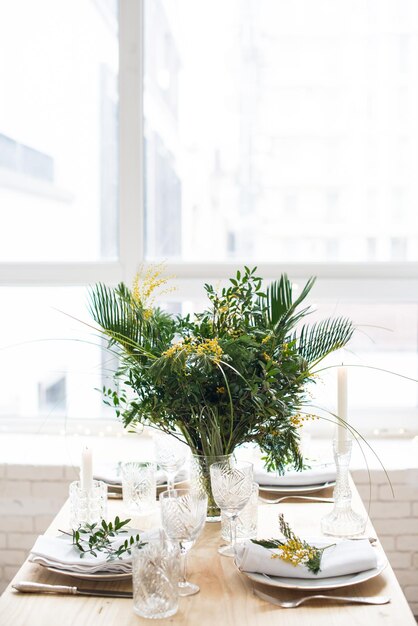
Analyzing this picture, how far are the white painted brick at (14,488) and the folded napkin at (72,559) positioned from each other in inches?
48.1

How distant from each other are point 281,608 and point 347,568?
0.16 m

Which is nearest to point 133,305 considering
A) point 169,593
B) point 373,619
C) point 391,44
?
point 169,593

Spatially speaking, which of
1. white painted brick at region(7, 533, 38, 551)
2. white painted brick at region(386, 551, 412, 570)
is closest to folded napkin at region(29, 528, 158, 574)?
white painted brick at region(7, 533, 38, 551)

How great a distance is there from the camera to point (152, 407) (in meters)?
1.76

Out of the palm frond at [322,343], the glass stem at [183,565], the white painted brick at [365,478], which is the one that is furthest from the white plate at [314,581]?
the white painted brick at [365,478]

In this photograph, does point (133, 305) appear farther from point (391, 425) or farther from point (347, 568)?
point (391, 425)

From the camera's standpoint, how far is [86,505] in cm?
184

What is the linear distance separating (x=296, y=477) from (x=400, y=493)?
2.55ft

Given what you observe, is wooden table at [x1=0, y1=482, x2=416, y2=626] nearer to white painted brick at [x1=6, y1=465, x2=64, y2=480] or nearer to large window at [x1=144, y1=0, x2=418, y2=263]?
white painted brick at [x1=6, y1=465, x2=64, y2=480]

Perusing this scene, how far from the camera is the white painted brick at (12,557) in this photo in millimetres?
2867

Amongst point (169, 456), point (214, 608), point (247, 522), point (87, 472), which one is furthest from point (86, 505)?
point (214, 608)

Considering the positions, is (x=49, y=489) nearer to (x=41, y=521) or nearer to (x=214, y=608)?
(x=41, y=521)

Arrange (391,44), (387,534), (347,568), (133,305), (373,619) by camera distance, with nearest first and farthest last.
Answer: (373,619), (347,568), (133,305), (387,534), (391,44)

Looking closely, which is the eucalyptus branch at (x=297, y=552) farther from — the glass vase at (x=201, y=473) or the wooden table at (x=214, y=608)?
the glass vase at (x=201, y=473)
